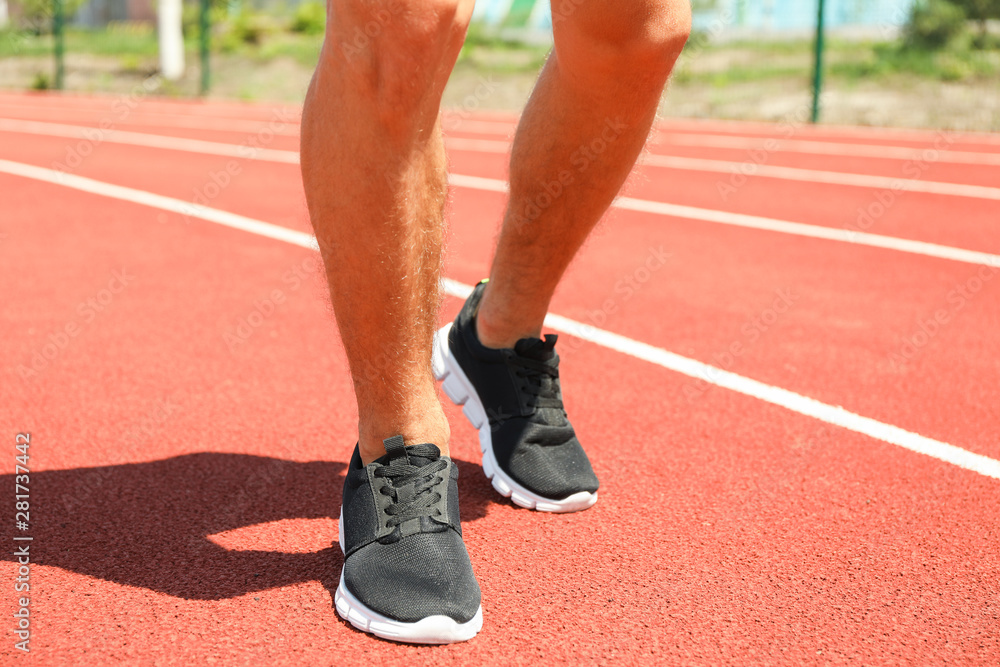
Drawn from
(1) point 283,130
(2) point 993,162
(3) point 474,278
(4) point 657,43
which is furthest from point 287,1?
(4) point 657,43

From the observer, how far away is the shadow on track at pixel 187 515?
1779 millimetres

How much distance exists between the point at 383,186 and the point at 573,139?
25.9 inches

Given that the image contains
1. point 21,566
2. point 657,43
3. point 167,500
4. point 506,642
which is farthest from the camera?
point 167,500

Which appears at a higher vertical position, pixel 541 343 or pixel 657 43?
pixel 657 43

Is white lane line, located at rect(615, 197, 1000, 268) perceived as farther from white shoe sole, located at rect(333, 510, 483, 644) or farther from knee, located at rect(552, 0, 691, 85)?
white shoe sole, located at rect(333, 510, 483, 644)

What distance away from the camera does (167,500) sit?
6.86 feet

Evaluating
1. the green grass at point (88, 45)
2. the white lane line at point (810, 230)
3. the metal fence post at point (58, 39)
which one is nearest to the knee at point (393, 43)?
the white lane line at point (810, 230)

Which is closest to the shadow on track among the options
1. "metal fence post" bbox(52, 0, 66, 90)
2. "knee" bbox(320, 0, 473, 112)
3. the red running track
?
the red running track

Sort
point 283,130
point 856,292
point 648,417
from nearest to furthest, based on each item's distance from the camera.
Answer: point 648,417 < point 856,292 < point 283,130

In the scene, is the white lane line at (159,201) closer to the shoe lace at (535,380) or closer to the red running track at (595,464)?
the red running track at (595,464)

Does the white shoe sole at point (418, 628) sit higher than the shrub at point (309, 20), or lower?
higher

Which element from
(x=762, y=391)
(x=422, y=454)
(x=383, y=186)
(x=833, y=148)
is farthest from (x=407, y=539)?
(x=833, y=148)

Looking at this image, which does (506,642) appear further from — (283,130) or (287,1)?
(287,1)

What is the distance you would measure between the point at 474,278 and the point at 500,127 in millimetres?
8075
